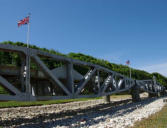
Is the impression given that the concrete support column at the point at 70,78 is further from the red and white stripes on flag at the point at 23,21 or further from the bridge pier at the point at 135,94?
the bridge pier at the point at 135,94

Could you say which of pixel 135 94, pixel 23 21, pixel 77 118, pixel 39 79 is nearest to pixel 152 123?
pixel 77 118

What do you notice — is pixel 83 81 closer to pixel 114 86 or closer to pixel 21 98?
pixel 21 98

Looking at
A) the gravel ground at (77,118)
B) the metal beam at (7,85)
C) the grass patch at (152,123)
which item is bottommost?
the gravel ground at (77,118)

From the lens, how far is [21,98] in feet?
43.2

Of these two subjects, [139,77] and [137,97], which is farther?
[139,77]

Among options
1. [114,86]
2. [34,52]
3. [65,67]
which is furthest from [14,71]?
[114,86]

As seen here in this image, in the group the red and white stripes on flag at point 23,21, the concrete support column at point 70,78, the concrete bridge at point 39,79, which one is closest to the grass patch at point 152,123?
the concrete bridge at point 39,79

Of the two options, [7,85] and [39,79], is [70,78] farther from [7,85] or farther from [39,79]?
[7,85]

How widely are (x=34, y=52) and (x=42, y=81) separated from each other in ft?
20.6

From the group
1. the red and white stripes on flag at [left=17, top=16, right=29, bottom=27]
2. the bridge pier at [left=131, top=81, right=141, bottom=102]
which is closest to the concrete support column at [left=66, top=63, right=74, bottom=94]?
the red and white stripes on flag at [left=17, top=16, right=29, bottom=27]

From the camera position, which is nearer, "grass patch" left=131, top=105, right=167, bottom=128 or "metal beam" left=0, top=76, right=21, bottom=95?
"grass patch" left=131, top=105, right=167, bottom=128

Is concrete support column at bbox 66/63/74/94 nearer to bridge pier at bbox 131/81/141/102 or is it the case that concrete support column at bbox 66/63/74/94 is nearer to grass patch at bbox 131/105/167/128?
grass patch at bbox 131/105/167/128

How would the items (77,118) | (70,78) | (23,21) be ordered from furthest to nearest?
(70,78)
(23,21)
(77,118)

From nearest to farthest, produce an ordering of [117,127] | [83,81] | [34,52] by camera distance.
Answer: [117,127] → [34,52] → [83,81]
